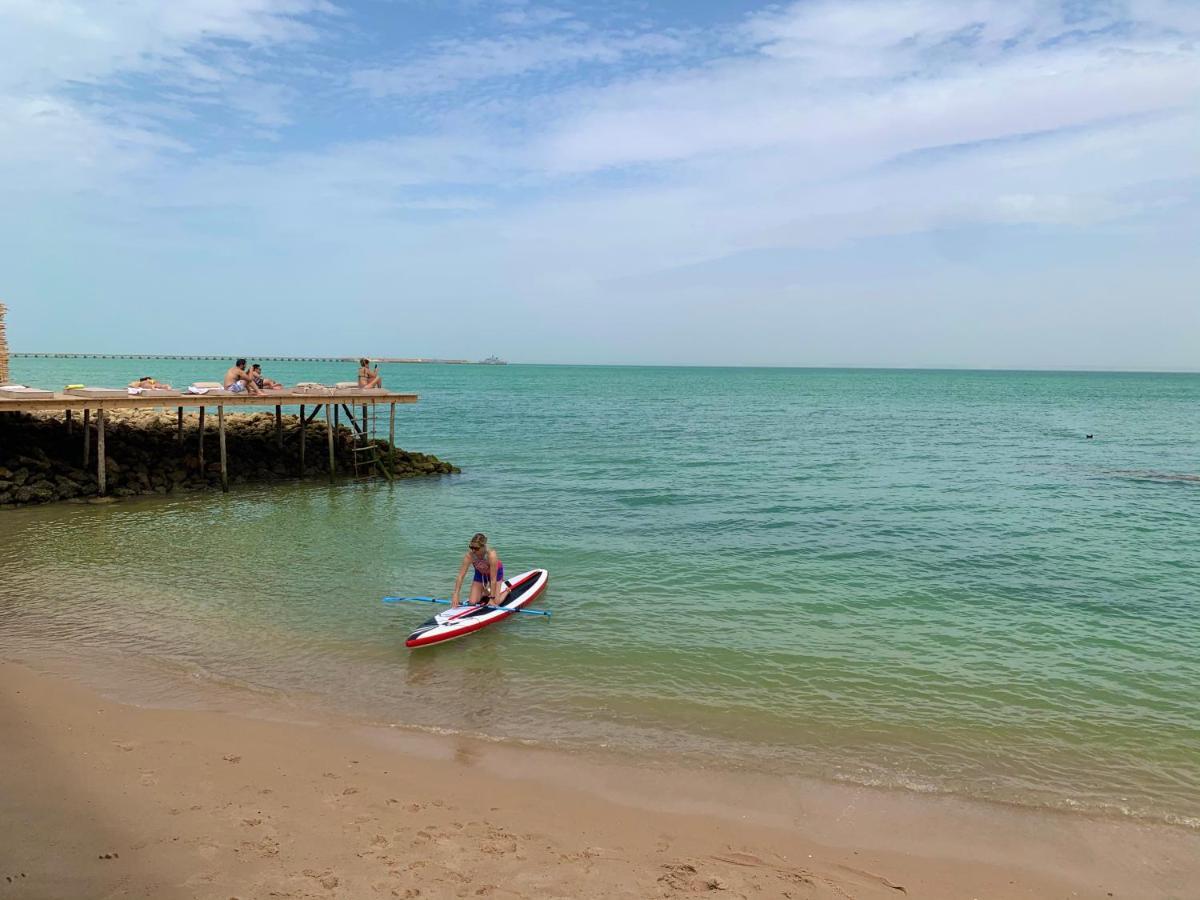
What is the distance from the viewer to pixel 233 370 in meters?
23.9

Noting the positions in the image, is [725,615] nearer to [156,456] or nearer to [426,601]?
[426,601]

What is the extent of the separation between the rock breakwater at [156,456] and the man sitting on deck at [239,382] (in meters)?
2.56

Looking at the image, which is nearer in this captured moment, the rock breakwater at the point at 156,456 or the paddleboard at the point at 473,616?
the paddleboard at the point at 473,616

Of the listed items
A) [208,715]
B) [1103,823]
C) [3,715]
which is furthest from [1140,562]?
[3,715]

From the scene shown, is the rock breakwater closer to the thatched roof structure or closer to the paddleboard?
the thatched roof structure

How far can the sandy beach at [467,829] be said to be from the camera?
5449 millimetres

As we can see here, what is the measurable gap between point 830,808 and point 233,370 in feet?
71.9

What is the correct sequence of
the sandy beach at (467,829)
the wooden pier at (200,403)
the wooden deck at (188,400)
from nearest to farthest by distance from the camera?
the sandy beach at (467,829) → the wooden deck at (188,400) → the wooden pier at (200,403)

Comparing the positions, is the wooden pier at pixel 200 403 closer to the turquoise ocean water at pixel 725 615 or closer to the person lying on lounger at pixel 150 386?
the person lying on lounger at pixel 150 386

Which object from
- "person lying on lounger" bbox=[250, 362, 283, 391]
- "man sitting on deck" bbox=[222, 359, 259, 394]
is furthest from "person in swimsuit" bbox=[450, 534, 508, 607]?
"man sitting on deck" bbox=[222, 359, 259, 394]

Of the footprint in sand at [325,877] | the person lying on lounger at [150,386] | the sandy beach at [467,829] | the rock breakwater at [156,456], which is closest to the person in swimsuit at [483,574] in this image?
the sandy beach at [467,829]

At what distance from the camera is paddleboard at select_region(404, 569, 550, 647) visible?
1071cm

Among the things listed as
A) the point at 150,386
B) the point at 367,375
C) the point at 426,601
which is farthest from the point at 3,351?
the point at 426,601

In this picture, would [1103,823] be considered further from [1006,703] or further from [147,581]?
[147,581]
